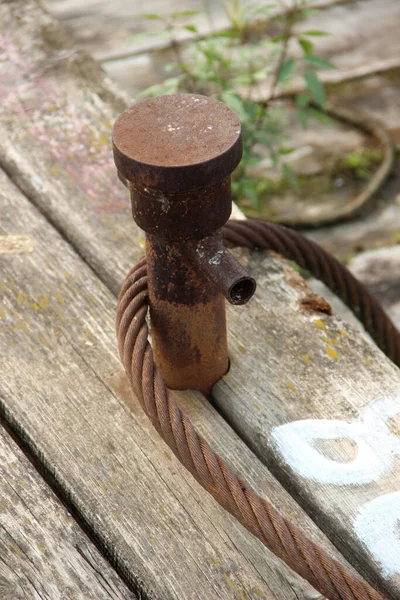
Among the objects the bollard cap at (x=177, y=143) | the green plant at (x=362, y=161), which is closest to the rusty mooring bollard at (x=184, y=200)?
the bollard cap at (x=177, y=143)

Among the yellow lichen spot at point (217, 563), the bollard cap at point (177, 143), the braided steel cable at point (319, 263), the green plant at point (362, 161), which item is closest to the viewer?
the bollard cap at point (177, 143)

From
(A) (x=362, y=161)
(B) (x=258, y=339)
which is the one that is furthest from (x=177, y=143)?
(A) (x=362, y=161)

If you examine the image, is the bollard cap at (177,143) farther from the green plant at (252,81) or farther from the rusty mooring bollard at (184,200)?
the green plant at (252,81)

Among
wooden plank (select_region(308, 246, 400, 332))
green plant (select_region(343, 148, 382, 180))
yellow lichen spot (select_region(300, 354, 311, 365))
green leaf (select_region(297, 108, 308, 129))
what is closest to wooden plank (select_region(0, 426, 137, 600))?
yellow lichen spot (select_region(300, 354, 311, 365))

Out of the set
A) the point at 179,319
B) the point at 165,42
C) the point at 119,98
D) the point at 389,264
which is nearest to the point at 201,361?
the point at 179,319

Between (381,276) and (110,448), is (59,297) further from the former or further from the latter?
(381,276)
